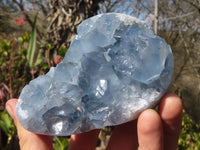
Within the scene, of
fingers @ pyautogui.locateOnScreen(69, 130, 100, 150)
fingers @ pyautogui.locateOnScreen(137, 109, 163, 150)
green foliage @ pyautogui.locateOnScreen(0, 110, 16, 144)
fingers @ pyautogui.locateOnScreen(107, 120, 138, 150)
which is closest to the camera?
fingers @ pyautogui.locateOnScreen(137, 109, 163, 150)

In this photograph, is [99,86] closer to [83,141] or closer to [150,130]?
[150,130]

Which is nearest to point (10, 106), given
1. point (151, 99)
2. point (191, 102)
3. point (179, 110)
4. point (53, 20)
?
point (151, 99)

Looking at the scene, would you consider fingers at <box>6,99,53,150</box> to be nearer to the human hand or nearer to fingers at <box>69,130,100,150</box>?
the human hand

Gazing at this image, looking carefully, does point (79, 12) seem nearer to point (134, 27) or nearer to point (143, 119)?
point (134, 27)

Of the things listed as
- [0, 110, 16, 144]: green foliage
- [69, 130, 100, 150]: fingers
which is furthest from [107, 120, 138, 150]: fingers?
[0, 110, 16, 144]: green foliage

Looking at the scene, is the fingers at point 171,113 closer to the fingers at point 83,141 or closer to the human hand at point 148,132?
the human hand at point 148,132

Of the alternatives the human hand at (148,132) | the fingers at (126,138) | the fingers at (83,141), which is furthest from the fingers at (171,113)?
the fingers at (83,141)

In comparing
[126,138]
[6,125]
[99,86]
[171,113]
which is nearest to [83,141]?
[126,138]
